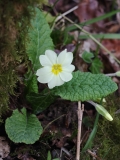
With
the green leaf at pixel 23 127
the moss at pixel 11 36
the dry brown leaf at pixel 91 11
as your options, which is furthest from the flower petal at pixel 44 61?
the dry brown leaf at pixel 91 11

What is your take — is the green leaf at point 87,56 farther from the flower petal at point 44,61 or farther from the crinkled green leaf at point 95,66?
the flower petal at point 44,61

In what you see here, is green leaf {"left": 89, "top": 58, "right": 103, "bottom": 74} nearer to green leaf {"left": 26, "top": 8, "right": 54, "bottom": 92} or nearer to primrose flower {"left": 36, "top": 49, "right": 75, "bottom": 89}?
Result: green leaf {"left": 26, "top": 8, "right": 54, "bottom": 92}

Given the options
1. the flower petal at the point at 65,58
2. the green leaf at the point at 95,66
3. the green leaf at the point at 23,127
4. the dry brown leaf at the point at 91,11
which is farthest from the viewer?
the dry brown leaf at the point at 91,11

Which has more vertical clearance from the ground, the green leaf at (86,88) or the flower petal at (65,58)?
the flower petal at (65,58)

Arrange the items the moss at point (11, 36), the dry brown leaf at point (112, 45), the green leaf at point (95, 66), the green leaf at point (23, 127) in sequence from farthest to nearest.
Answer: the dry brown leaf at point (112, 45) → the green leaf at point (95, 66) → the green leaf at point (23, 127) → the moss at point (11, 36)

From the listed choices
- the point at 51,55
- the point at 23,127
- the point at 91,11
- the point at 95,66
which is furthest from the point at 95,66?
the point at 91,11

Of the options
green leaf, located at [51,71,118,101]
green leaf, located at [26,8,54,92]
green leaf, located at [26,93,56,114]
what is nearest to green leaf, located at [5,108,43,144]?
green leaf, located at [26,93,56,114]

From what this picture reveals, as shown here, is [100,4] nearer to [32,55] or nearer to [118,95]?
[118,95]
